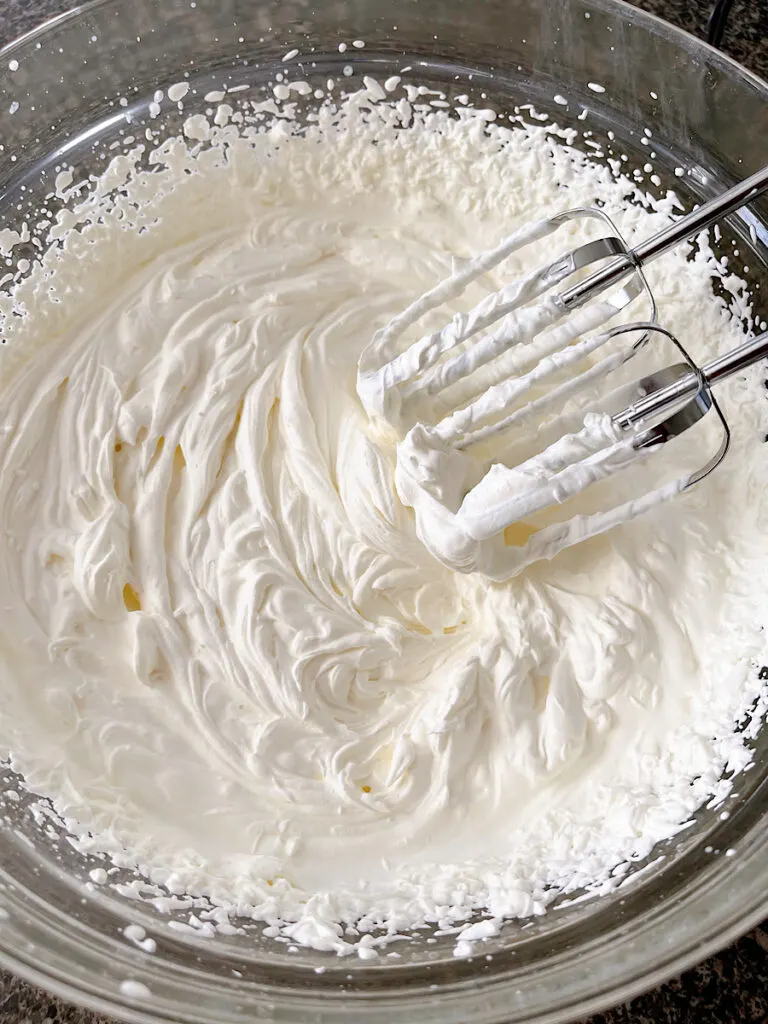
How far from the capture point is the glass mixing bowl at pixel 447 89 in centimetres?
86

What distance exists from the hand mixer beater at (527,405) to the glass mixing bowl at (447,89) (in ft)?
1.00

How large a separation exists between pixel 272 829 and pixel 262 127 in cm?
107

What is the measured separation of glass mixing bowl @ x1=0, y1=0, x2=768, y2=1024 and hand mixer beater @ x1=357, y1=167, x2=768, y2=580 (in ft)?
1.00

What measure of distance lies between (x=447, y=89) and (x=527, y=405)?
60cm

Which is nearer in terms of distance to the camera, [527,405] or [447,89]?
[527,405]

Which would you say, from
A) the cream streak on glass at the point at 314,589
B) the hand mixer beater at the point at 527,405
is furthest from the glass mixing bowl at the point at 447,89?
the hand mixer beater at the point at 527,405

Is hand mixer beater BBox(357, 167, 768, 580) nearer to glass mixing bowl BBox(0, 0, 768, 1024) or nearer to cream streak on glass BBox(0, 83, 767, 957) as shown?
cream streak on glass BBox(0, 83, 767, 957)

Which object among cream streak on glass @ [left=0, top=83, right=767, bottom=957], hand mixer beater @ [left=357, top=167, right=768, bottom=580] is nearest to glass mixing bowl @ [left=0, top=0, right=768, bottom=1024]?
cream streak on glass @ [left=0, top=83, right=767, bottom=957]

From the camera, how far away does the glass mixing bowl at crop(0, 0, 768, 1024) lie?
861mm

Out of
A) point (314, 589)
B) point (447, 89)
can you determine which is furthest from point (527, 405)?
point (447, 89)

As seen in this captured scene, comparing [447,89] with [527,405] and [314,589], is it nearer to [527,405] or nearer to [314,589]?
[527,405]

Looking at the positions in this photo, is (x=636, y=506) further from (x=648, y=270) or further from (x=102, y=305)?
(x=102, y=305)

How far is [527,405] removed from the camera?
3.66 feet

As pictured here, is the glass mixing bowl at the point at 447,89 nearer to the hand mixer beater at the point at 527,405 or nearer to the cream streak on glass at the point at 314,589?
the cream streak on glass at the point at 314,589
